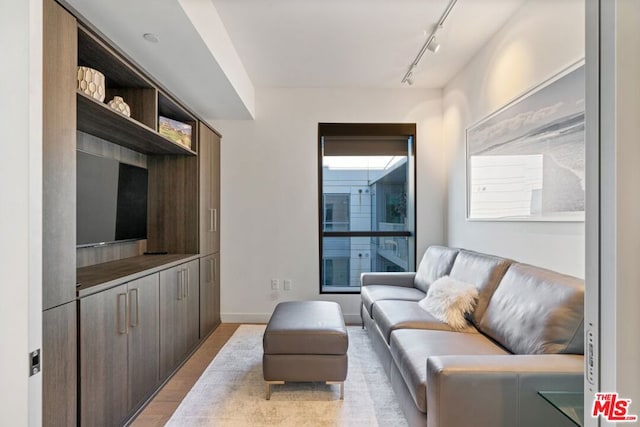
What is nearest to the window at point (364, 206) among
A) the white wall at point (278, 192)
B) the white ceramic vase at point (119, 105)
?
the white wall at point (278, 192)

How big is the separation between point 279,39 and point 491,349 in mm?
2835

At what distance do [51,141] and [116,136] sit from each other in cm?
111

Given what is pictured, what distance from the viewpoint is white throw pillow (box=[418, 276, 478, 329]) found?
224cm

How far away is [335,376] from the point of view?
217 centimetres

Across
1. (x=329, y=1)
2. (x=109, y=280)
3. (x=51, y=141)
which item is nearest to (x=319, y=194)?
(x=329, y=1)

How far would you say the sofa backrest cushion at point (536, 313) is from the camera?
4.95 feet

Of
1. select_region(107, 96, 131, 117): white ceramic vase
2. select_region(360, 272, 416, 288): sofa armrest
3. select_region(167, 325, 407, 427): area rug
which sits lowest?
select_region(167, 325, 407, 427): area rug

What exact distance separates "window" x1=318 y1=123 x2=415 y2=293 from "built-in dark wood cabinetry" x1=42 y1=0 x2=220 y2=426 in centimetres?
A: 136

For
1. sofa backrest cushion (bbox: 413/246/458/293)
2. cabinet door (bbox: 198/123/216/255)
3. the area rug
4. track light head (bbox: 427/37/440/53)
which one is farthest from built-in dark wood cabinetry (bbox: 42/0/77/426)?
sofa backrest cushion (bbox: 413/246/458/293)

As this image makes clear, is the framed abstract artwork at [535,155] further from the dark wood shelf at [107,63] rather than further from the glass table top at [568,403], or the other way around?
the dark wood shelf at [107,63]

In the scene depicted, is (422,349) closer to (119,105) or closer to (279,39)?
(119,105)

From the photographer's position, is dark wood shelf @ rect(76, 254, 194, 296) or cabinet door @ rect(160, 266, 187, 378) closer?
dark wood shelf @ rect(76, 254, 194, 296)

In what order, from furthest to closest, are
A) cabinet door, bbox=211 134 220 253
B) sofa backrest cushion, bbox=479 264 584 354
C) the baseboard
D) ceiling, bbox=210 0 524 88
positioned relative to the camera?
the baseboard, cabinet door, bbox=211 134 220 253, ceiling, bbox=210 0 524 88, sofa backrest cushion, bbox=479 264 584 354

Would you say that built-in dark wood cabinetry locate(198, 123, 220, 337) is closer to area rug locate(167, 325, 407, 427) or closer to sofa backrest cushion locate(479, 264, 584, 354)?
area rug locate(167, 325, 407, 427)
